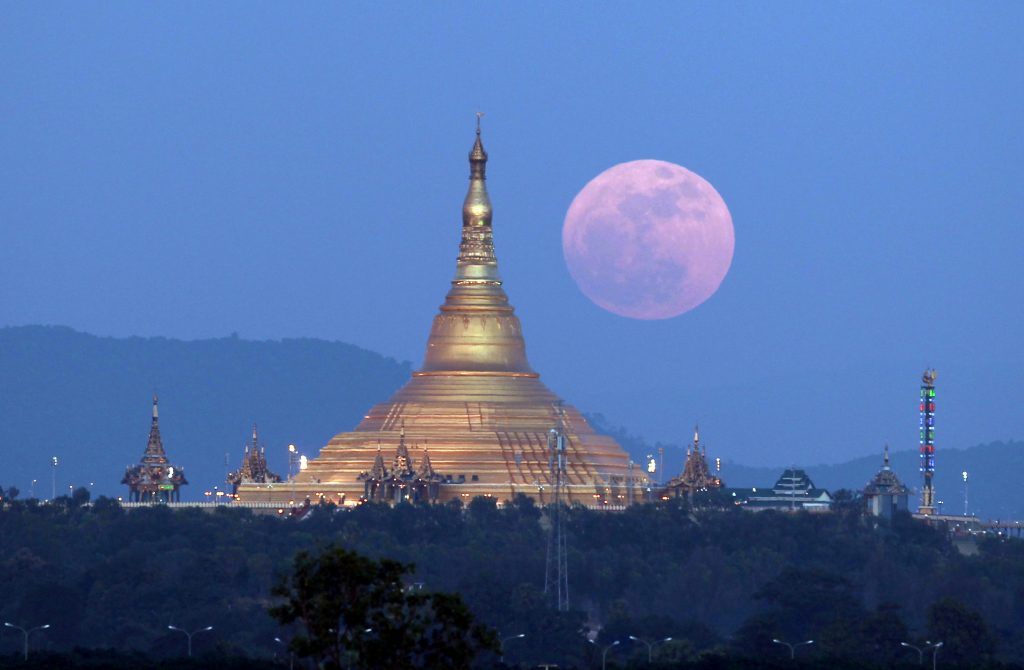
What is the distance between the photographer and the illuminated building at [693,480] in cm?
12912

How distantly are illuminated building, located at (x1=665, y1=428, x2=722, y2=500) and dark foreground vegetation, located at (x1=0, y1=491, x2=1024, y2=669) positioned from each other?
440cm

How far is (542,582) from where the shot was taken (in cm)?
11081

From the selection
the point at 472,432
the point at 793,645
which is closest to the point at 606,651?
the point at 793,645

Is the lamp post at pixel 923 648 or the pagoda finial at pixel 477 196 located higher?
the pagoda finial at pixel 477 196

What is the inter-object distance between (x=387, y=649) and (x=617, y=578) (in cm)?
5171

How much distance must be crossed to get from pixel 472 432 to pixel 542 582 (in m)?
15.6

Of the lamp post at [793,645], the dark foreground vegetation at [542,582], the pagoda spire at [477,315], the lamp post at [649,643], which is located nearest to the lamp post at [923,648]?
the dark foreground vegetation at [542,582]

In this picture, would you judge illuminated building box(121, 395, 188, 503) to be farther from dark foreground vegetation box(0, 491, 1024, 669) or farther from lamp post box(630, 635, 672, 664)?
lamp post box(630, 635, 672, 664)

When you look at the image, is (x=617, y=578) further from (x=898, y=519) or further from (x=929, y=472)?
(x=929, y=472)

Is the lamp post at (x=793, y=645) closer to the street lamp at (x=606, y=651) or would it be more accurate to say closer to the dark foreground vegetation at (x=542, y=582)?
the dark foreground vegetation at (x=542, y=582)

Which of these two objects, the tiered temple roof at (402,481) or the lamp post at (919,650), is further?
the tiered temple roof at (402,481)

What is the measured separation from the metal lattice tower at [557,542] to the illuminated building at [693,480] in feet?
21.5

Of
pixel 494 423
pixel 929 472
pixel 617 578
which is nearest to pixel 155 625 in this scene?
pixel 617 578

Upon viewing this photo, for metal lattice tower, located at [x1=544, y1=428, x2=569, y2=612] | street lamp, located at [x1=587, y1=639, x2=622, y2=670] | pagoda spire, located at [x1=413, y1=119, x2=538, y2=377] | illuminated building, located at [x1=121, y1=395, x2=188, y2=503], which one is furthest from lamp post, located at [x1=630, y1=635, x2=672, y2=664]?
illuminated building, located at [x1=121, y1=395, x2=188, y2=503]
